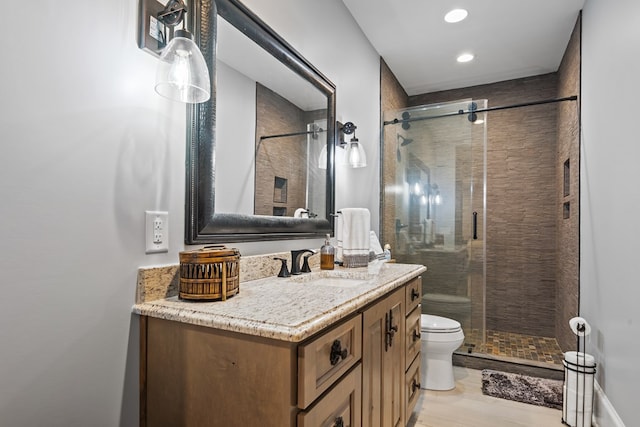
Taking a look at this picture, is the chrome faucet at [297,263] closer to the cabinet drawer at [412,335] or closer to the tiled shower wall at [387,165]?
the cabinet drawer at [412,335]

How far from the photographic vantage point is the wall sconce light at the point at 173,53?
38.2 inches

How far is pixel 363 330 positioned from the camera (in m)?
1.20

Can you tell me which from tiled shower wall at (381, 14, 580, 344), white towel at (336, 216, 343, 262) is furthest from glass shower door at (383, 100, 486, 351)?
white towel at (336, 216, 343, 262)

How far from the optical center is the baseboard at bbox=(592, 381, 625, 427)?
1761 mm

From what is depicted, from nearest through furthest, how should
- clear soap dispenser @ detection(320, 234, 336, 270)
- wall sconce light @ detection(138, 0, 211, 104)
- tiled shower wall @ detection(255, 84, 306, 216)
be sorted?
wall sconce light @ detection(138, 0, 211, 104) → tiled shower wall @ detection(255, 84, 306, 216) → clear soap dispenser @ detection(320, 234, 336, 270)

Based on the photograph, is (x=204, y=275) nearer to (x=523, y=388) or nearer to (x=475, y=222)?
(x=523, y=388)

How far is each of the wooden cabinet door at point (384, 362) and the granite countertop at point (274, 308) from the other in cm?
10

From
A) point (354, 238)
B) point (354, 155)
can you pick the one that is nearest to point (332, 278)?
point (354, 238)

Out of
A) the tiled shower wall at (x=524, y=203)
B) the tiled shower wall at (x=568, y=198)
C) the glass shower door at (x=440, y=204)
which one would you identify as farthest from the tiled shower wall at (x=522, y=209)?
the glass shower door at (x=440, y=204)

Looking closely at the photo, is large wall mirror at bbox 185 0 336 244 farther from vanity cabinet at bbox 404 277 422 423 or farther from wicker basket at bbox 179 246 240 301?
vanity cabinet at bbox 404 277 422 423

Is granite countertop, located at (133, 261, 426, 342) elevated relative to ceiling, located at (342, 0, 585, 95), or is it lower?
lower

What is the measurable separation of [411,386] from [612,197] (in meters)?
1.46

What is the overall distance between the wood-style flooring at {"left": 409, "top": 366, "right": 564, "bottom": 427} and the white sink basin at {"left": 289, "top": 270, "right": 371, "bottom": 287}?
3.31ft

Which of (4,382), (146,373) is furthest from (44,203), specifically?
(146,373)
